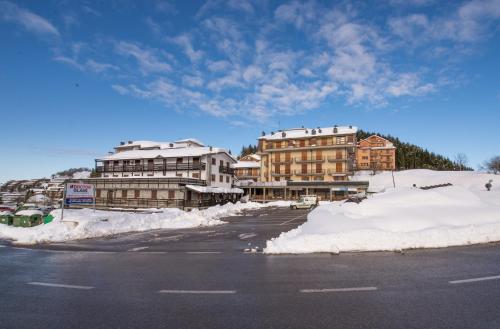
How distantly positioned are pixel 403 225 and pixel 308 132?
61072 millimetres

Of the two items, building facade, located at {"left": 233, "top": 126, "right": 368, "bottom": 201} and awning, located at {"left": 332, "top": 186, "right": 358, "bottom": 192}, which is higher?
building facade, located at {"left": 233, "top": 126, "right": 368, "bottom": 201}

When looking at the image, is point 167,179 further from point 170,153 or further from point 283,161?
point 283,161

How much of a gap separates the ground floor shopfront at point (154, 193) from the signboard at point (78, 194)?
19.0m

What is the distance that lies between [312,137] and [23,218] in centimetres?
5839

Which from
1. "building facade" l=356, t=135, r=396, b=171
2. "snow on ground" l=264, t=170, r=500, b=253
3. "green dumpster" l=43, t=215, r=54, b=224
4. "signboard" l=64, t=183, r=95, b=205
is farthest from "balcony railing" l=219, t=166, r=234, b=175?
"building facade" l=356, t=135, r=396, b=171

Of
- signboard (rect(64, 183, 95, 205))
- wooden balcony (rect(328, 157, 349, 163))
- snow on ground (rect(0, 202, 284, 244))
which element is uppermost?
wooden balcony (rect(328, 157, 349, 163))

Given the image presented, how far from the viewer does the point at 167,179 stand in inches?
1783

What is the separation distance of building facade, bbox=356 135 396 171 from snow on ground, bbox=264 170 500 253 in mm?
88292

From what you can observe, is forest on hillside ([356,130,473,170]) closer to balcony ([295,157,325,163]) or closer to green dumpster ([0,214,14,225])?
balcony ([295,157,325,163])

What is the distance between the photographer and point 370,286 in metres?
6.76

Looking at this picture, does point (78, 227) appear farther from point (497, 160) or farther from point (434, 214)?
point (497, 160)

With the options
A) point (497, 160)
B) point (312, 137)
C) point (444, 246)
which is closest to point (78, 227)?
point (444, 246)

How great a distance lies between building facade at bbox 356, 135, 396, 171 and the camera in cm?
10456

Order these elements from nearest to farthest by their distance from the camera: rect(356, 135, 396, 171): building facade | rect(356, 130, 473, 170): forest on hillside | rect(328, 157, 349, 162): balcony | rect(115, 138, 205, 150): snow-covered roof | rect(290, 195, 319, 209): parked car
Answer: rect(290, 195, 319, 209): parked car
rect(328, 157, 349, 162): balcony
rect(115, 138, 205, 150): snow-covered roof
rect(356, 135, 396, 171): building facade
rect(356, 130, 473, 170): forest on hillside
